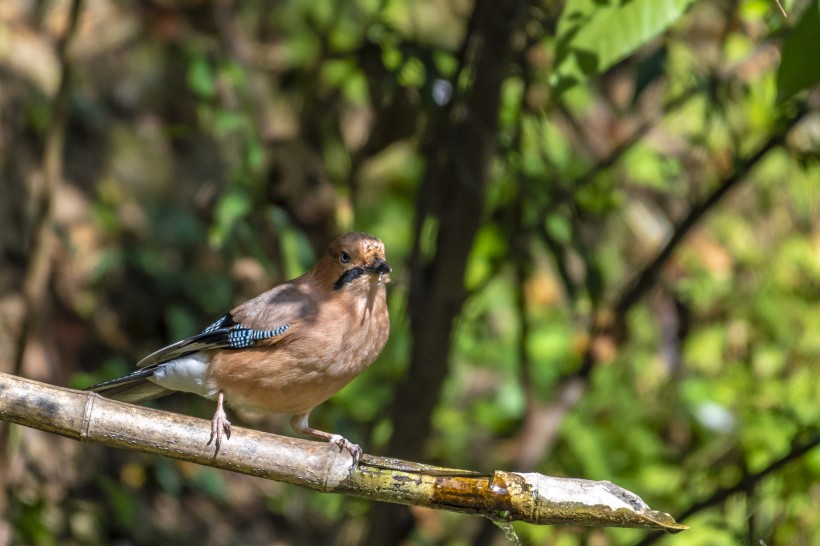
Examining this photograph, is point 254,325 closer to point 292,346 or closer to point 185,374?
point 292,346

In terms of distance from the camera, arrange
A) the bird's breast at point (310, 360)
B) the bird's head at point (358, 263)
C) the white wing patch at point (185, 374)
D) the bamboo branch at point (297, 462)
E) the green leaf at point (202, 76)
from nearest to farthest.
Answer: the bamboo branch at point (297, 462) < the bird's breast at point (310, 360) < the bird's head at point (358, 263) < the white wing patch at point (185, 374) < the green leaf at point (202, 76)

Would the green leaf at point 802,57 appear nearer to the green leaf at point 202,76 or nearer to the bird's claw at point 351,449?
the bird's claw at point 351,449

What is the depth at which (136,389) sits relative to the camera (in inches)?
185

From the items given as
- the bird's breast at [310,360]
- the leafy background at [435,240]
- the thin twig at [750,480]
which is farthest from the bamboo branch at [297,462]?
the thin twig at [750,480]

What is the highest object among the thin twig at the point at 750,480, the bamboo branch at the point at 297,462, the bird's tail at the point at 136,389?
the bird's tail at the point at 136,389

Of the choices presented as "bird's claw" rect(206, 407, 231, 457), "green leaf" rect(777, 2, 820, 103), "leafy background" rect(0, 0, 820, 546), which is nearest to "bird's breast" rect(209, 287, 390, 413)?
"leafy background" rect(0, 0, 820, 546)

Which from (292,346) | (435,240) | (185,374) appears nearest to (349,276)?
(292,346)

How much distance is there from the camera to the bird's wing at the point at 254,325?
14.7 ft

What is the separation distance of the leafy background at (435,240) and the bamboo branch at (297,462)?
151 centimetres

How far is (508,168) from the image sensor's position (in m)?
5.34

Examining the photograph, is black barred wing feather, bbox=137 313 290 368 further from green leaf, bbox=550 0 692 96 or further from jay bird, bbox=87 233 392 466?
green leaf, bbox=550 0 692 96

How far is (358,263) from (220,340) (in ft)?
2.36

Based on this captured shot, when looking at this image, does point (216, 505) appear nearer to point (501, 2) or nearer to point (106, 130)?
point (106, 130)

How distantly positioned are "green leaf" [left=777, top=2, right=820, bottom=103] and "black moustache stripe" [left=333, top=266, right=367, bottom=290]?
2286mm
